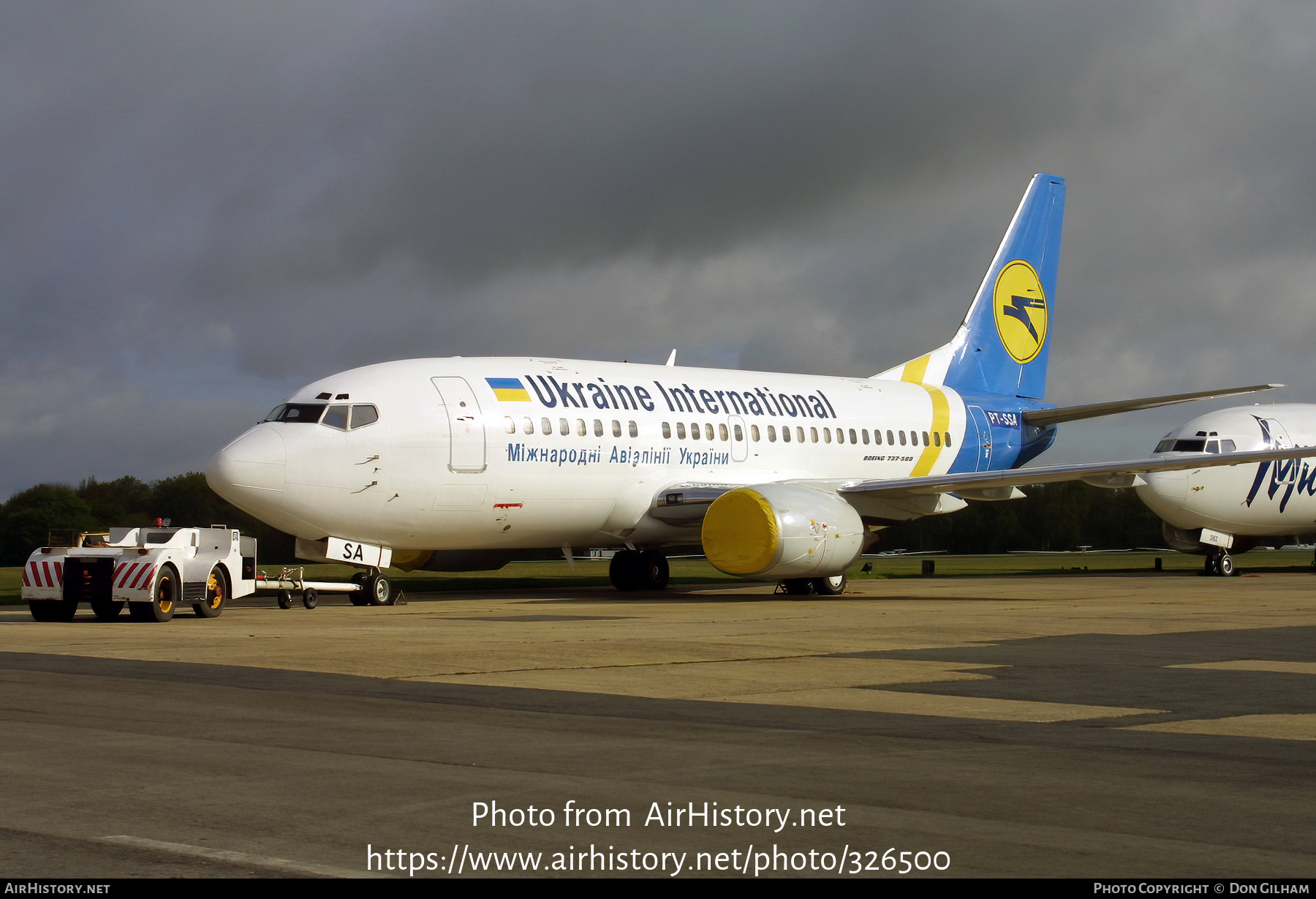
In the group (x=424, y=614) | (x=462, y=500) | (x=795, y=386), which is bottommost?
(x=424, y=614)

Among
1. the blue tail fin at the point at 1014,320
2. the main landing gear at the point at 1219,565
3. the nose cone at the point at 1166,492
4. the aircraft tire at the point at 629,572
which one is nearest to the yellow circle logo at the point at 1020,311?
the blue tail fin at the point at 1014,320

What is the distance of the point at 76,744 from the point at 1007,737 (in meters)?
5.35

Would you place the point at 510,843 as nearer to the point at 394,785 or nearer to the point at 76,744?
the point at 394,785

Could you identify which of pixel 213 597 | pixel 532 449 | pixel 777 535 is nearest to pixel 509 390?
pixel 532 449

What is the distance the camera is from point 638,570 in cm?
2828

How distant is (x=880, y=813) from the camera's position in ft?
18.9

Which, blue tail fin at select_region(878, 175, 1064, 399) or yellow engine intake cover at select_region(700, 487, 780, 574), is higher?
blue tail fin at select_region(878, 175, 1064, 399)

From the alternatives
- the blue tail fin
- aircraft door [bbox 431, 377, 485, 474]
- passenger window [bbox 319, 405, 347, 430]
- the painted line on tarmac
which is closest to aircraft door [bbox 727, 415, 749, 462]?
aircraft door [bbox 431, 377, 485, 474]

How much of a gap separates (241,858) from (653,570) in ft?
77.0

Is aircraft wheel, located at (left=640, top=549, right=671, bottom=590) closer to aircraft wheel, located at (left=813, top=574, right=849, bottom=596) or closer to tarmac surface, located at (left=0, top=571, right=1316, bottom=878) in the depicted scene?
aircraft wheel, located at (left=813, top=574, right=849, bottom=596)

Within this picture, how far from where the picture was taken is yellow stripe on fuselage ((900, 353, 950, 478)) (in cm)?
3102

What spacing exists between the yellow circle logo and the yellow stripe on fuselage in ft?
9.40
